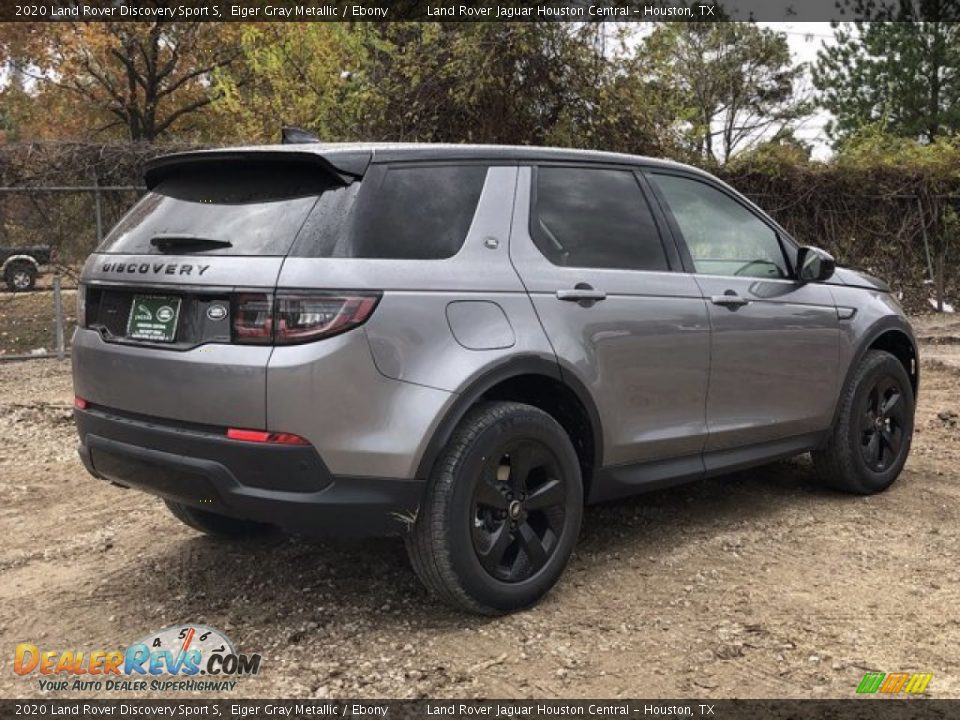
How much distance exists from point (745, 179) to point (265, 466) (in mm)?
12774

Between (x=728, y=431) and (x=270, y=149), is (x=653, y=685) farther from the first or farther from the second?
(x=270, y=149)

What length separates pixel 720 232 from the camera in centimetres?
463

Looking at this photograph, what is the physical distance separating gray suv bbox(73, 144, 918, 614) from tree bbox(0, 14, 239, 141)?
19.7m

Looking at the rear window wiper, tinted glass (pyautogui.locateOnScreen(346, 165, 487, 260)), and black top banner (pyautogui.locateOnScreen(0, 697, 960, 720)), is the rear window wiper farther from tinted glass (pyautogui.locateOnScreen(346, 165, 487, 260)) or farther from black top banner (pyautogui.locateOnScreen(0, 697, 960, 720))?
black top banner (pyautogui.locateOnScreen(0, 697, 960, 720))

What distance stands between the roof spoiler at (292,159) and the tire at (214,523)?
1523mm

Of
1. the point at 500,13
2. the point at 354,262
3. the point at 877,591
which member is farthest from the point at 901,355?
the point at 500,13

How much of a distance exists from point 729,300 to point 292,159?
2.13 meters

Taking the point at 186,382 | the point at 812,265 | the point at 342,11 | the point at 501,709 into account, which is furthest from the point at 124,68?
the point at 501,709

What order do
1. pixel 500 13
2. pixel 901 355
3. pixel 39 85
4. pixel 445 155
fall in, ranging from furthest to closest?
1. pixel 39 85
2. pixel 500 13
3. pixel 901 355
4. pixel 445 155

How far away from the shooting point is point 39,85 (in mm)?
24703

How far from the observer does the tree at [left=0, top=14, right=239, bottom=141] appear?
22.5 metres

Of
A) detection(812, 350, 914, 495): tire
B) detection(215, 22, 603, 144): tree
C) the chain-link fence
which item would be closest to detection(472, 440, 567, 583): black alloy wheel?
detection(812, 350, 914, 495): tire

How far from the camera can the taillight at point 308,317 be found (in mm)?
3025

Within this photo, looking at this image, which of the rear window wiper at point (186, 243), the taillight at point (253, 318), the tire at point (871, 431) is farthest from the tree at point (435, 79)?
the taillight at point (253, 318)
